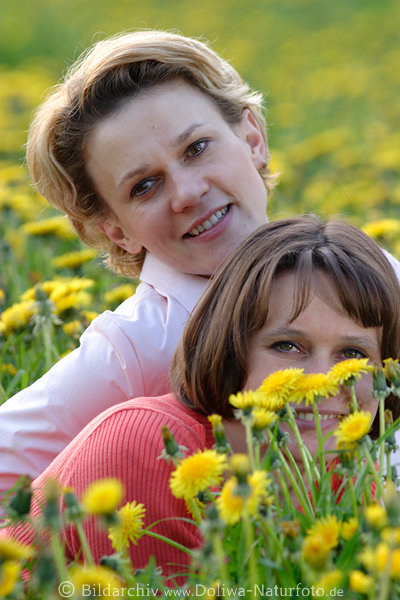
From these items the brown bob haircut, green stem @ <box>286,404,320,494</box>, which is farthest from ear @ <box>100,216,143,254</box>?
green stem @ <box>286,404,320,494</box>

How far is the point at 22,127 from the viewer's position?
6.58 meters

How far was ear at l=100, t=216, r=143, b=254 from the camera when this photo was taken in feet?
7.86

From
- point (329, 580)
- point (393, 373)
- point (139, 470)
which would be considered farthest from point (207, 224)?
point (329, 580)

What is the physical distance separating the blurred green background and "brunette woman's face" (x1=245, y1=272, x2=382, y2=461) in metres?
0.90

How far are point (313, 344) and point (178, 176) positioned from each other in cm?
70

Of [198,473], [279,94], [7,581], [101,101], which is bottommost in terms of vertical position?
[7,581]

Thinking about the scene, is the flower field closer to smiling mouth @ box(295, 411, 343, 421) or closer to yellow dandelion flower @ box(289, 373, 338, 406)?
yellow dandelion flower @ box(289, 373, 338, 406)

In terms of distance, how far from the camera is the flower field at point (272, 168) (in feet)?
3.68

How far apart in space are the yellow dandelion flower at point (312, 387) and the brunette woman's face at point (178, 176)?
2.97ft

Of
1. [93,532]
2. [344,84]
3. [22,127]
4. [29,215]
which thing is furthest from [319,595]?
[344,84]

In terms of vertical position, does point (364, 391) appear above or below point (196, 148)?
below

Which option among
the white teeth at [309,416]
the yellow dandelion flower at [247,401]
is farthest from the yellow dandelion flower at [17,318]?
the yellow dandelion flower at [247,401]

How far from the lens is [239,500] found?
1.05 meters

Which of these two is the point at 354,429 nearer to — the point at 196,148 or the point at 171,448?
the point at 171,448
